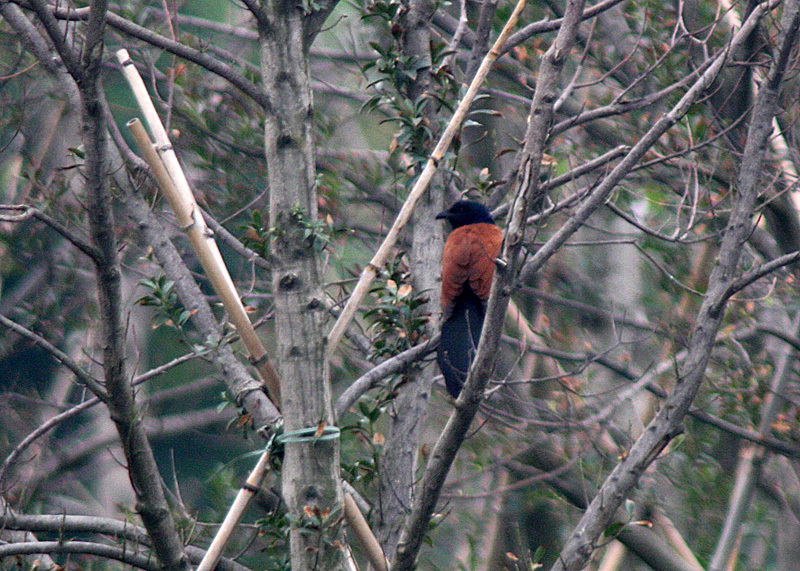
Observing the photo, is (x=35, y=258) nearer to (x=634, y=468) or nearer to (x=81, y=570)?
(x=81, y=570)

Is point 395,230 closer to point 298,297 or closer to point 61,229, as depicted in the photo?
point 298,297

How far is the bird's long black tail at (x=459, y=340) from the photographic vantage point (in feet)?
11.8

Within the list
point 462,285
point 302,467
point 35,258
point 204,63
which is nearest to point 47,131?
point 35,258

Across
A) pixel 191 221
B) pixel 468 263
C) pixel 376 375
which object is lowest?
pixel 376 375

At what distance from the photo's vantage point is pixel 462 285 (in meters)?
4.57

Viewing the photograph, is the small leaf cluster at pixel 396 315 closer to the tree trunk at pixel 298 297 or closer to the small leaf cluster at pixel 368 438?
the small leaf cluster at pixel 368 438

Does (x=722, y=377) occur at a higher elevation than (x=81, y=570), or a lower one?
higher

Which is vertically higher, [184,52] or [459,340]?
[184,52]

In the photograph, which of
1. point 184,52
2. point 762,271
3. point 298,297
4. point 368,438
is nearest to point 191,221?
point 298,297

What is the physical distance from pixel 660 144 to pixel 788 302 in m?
1.41

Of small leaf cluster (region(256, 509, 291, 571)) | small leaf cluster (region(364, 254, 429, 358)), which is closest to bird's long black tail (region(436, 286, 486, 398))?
small leaf cluster (region(364, 254, 429, 358))

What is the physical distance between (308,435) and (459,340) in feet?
4.30

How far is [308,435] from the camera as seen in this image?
2.70 m

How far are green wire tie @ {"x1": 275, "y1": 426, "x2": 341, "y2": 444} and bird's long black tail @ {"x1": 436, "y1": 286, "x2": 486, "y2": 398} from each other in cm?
74
